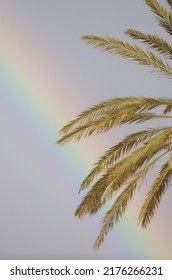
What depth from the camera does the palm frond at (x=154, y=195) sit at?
2617 centimetres

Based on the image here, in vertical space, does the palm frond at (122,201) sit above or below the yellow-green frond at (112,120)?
below

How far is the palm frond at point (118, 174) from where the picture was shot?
84.9 ft

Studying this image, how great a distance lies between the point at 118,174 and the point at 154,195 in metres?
1.14

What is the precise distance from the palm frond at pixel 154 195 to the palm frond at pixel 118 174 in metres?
0.66

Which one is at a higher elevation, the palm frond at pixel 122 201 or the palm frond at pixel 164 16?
the palm frond at pixel 164 16

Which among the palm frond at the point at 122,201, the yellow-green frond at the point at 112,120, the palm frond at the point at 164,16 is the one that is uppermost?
the palm frond at the point at 164,16

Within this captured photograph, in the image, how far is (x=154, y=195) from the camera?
26.2m

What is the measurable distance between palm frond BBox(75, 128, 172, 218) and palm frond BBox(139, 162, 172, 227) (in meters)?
0.66

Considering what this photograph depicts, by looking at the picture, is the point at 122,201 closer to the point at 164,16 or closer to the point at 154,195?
the point at 154,195

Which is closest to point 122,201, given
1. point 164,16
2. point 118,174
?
point 118,174

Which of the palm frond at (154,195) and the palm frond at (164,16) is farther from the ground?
the palm frond at (164,16)

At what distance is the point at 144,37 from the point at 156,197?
4384 mm

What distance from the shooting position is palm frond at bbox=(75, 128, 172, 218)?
2589 cm

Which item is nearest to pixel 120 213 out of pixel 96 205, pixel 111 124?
pixel 96 205
